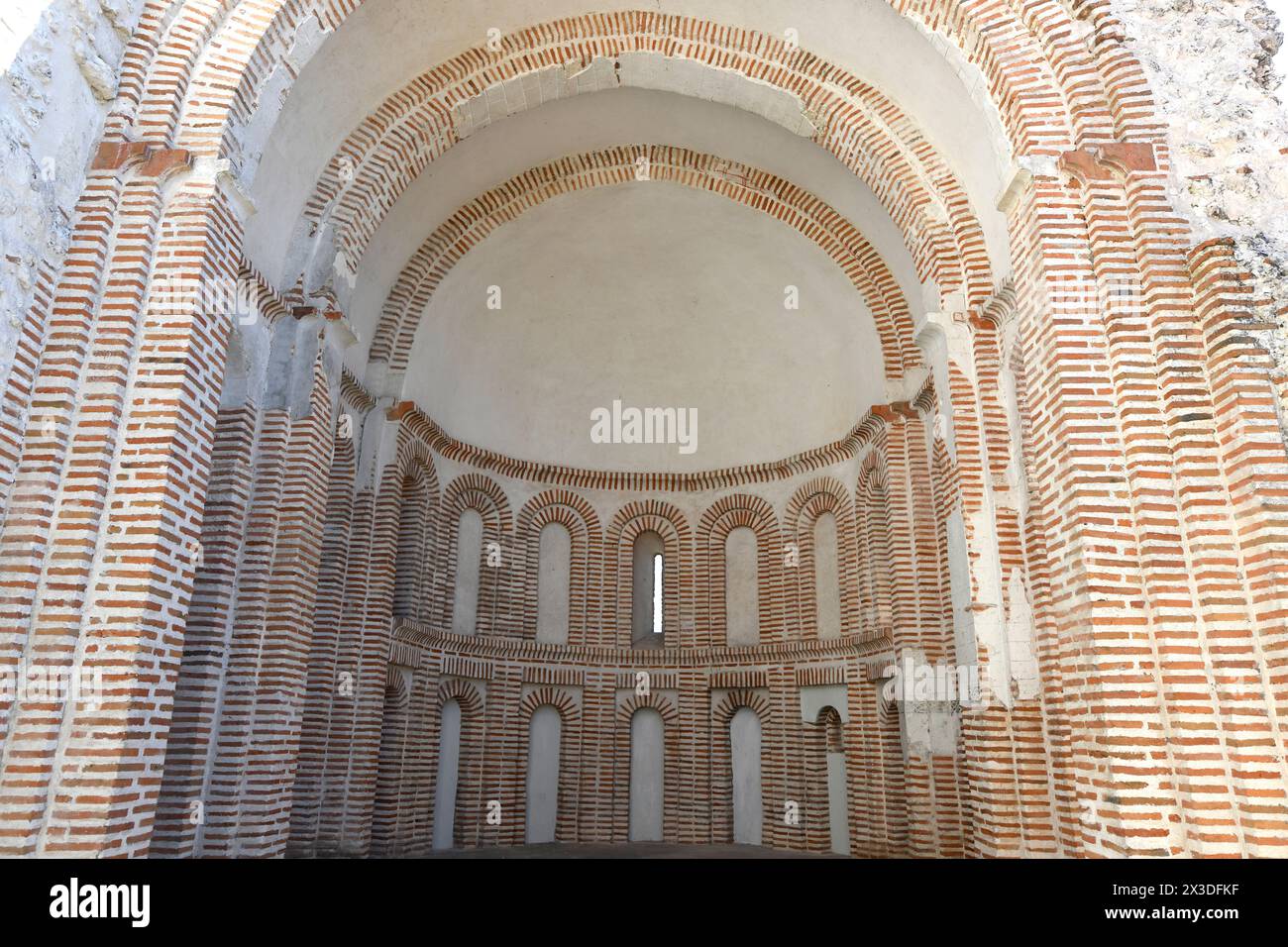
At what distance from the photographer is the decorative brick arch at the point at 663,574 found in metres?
14.9

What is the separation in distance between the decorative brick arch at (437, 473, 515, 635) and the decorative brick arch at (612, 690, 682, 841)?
2.35m

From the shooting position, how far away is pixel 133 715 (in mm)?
5688

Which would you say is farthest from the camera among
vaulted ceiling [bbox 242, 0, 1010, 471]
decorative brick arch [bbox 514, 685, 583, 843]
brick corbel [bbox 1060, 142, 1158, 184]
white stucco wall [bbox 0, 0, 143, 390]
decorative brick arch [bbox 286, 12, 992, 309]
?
decorative brick arch [bbox 514, 685, 583, 843]

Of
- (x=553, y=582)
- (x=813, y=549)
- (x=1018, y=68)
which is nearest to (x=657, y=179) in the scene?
(x=813, y=549)

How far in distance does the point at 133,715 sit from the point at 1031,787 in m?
6.73

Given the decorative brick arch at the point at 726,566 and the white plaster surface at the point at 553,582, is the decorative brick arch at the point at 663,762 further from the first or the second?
the white plaster surface at the point at 553,582

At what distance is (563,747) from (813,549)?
499 cm

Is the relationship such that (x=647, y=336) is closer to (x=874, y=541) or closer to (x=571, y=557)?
(x=571, y=557)

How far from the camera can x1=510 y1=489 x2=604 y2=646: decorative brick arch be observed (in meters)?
14.6

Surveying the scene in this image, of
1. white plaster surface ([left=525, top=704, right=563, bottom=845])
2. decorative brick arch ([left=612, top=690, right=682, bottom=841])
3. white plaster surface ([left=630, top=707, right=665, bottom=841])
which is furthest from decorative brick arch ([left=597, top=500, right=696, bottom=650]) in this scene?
white plaster surface ([left=525, top=704, right=563, bottom=845])

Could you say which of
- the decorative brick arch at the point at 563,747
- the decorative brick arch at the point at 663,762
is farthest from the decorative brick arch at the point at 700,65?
the decorative brick arch at the point at 663,762

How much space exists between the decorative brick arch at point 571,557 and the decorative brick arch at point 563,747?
91 centimetres

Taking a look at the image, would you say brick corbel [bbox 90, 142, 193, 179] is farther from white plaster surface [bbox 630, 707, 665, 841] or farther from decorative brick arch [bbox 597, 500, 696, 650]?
white plaster surface [bbox 630, 707, 665, 841]

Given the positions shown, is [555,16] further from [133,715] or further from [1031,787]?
[1031,787]
